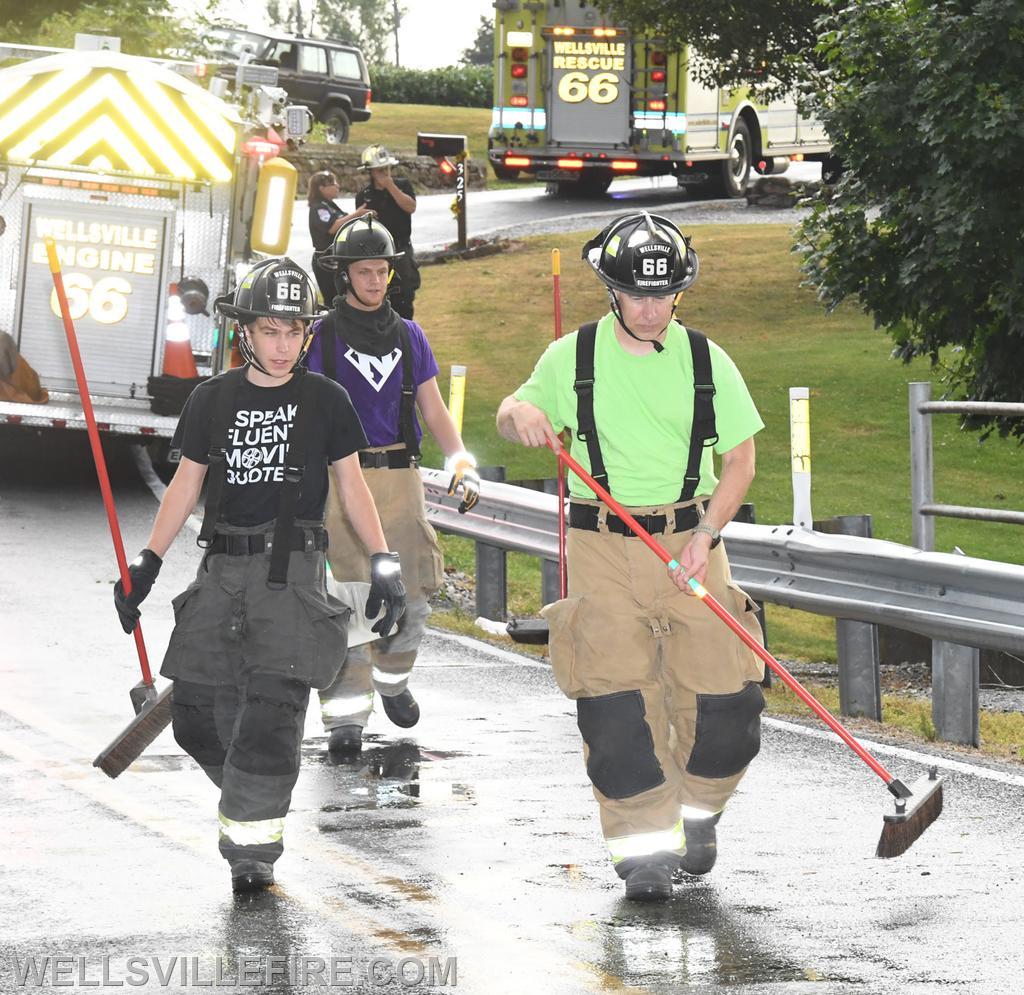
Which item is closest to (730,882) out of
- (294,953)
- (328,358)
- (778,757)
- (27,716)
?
(294,953)

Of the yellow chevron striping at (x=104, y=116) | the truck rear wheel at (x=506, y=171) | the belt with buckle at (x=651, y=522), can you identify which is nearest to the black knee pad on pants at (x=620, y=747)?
the belt with buckle at (x=651, y=522)

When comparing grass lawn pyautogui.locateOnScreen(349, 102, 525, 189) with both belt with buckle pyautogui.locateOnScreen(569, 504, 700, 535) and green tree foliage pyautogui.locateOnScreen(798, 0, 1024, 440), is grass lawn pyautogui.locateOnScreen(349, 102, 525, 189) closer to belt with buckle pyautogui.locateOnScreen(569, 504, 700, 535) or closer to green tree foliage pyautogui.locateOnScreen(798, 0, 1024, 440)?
green tree foliage pyautogui.locateOnScreen(798, 0, 1024, 440)

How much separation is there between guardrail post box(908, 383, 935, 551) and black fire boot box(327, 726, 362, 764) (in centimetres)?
261

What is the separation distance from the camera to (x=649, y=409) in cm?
643

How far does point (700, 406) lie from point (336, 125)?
42.4 meters

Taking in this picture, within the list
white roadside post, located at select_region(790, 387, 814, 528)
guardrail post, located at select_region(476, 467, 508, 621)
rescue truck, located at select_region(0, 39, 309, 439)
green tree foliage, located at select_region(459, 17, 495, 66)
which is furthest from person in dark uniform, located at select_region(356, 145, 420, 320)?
green tree foliage, located at select_region(459, 17, 495, 66)

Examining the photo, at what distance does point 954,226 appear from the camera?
15852 mm

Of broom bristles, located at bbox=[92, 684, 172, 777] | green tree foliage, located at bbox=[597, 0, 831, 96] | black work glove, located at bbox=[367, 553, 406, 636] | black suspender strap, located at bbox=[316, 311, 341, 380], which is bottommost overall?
broom bristles, located at bbox=[92, 684, 172, 777]

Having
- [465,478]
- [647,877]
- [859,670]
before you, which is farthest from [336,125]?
[647,877]

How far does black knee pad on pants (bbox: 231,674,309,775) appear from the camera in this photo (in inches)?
248

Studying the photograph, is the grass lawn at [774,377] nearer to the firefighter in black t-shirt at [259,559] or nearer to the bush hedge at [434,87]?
the firefighter in black t-shirt at [259,559]

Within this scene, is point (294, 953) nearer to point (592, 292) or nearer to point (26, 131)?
point (26, 131)

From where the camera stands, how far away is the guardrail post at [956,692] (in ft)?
28.5

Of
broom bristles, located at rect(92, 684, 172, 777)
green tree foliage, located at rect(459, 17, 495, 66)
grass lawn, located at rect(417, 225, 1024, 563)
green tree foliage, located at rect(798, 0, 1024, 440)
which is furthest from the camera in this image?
green tree foliage, located at rect(459, 17, 495, 66)
